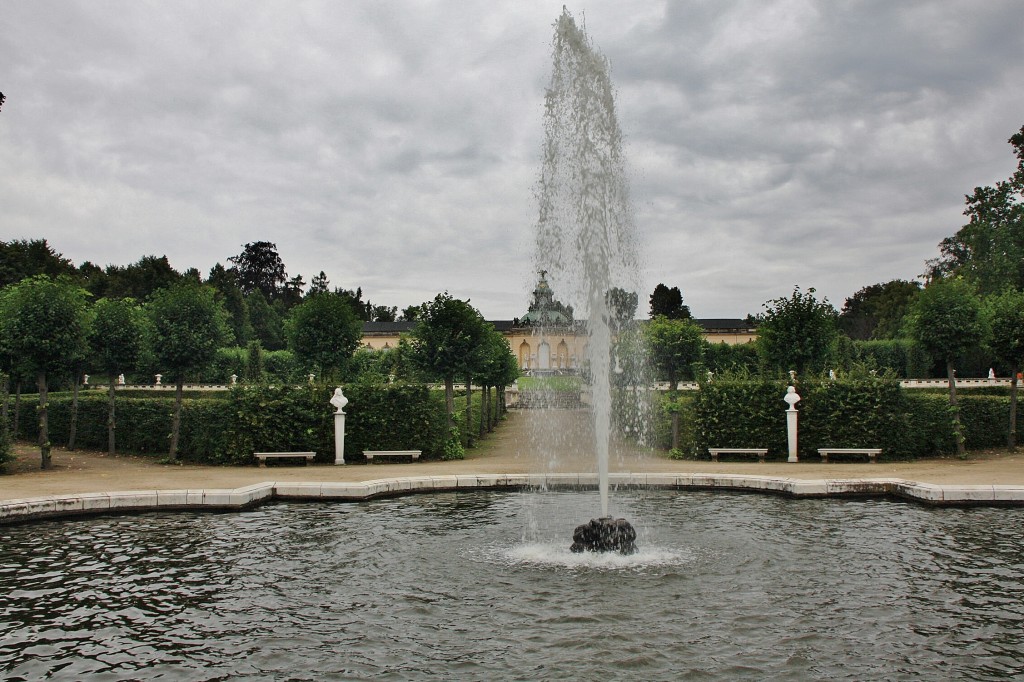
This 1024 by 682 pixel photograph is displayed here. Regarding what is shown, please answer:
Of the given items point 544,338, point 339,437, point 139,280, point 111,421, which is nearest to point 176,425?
point 111,421

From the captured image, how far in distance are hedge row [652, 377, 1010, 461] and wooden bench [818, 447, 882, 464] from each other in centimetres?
23

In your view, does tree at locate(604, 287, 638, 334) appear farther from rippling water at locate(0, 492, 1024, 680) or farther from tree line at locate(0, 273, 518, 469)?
tree line at locate(0, 273, 518, 469)

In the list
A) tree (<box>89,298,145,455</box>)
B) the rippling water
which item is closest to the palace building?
tree (<box>89,298,145,455</box>)

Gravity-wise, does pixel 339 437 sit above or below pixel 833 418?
below

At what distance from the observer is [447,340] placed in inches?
860

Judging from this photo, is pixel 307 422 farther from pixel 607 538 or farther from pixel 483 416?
pixel 607 538

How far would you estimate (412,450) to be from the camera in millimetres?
19422

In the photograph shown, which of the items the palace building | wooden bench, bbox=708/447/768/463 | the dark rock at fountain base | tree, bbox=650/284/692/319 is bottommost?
the dark rock at fountain base

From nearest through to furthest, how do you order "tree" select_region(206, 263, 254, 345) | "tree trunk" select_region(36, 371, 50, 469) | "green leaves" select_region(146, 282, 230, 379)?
"tree trunk" select_region(36, 371, 50, 469) → "green leaves" select_region(146, 282, 230, 379) → "tree" select_region(206, 263, 254, 345)

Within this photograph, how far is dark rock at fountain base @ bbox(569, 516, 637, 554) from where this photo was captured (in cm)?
948

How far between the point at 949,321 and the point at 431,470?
14.6m

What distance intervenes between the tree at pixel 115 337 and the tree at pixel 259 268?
9152cm

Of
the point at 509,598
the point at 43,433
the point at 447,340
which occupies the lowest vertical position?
the point at 509,598

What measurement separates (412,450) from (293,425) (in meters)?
3.04
